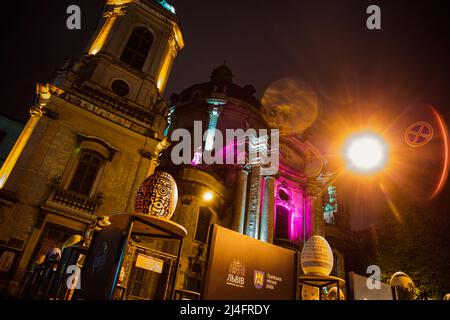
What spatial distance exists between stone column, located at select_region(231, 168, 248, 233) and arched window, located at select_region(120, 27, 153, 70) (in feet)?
39.9

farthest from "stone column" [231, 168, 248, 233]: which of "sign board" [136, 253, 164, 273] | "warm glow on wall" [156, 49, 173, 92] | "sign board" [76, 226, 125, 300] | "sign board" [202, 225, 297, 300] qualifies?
"sign board" [76, 226, 125, 300]

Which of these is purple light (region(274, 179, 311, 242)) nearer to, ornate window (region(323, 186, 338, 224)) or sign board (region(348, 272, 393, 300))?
ornate window (region(323, 186, 338, 224))

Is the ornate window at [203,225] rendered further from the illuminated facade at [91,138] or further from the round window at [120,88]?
the round window at [120,88]

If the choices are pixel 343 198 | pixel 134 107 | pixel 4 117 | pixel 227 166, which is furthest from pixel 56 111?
pixel 343 198

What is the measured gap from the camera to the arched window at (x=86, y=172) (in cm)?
1462

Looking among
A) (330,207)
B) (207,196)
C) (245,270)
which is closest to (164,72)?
(207,196)

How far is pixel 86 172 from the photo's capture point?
1498 centimetres

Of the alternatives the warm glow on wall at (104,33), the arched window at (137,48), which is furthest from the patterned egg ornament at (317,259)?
the warm glow on wall at (104,33)

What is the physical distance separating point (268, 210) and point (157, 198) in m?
18.9

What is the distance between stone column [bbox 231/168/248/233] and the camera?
22.7 m

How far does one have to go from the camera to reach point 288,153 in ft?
93.4

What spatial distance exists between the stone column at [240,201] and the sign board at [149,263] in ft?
54.1
